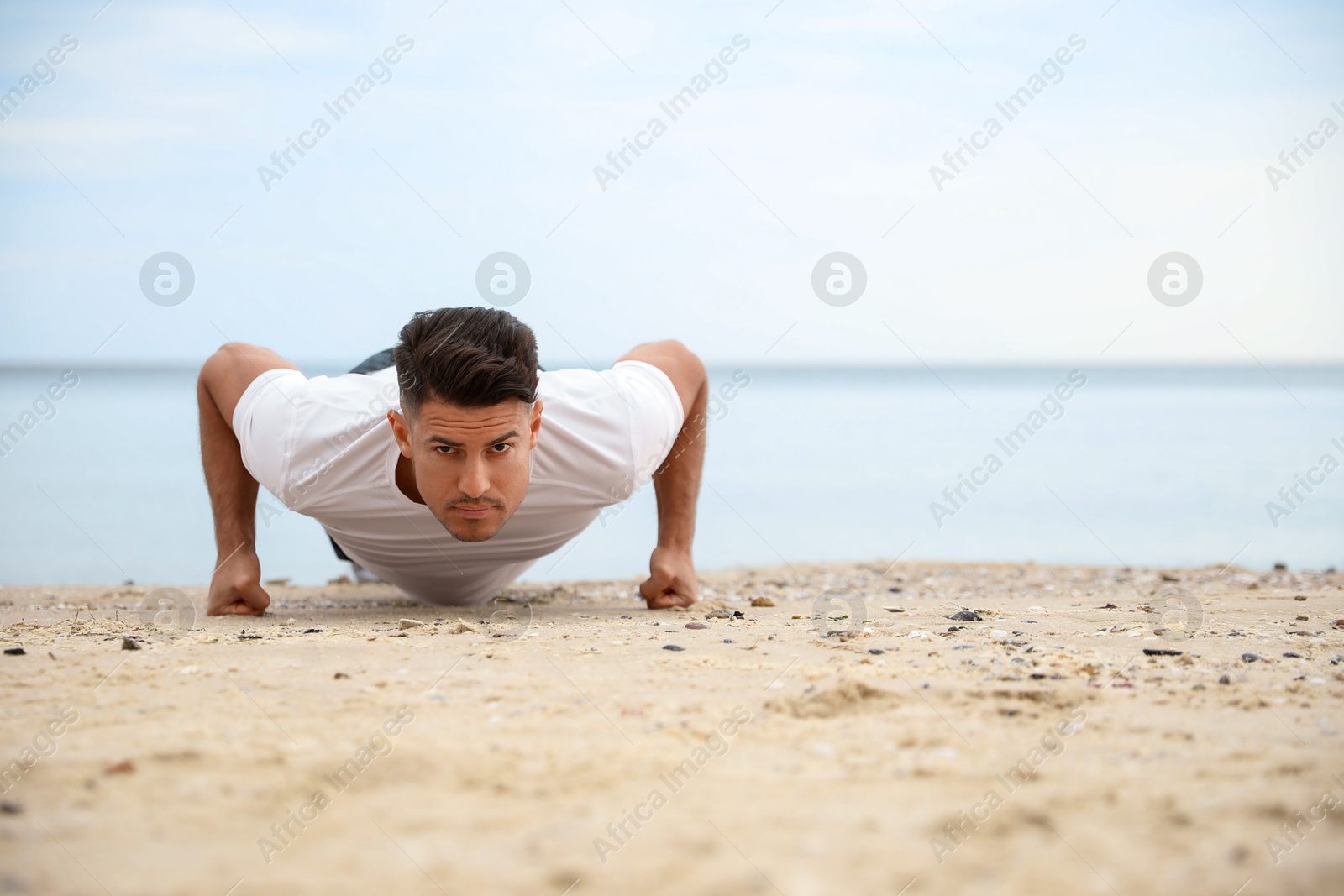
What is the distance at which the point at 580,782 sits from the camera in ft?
6.76

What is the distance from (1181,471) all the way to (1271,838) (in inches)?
476

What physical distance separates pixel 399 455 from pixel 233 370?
102cm

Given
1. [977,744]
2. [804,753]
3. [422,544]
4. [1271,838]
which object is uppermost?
[1271,838]

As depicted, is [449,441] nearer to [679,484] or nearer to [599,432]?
[599,432]

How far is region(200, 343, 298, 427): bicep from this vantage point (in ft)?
15.0

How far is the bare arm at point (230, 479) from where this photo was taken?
4520 millimetres

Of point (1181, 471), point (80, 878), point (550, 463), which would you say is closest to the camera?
point (80, 878)

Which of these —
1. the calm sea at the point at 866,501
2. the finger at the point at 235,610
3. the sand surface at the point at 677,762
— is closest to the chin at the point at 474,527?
the sand surface at the point at 677,762

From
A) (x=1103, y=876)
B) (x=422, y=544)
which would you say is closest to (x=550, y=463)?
(x=422, y=544)

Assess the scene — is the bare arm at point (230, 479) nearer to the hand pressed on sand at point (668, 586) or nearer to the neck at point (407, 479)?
the neck at point (407, 479)

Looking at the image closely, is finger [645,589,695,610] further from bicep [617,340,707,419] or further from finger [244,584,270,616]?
finger [244,584,270,616]

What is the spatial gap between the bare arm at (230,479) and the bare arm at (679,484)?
1759 millimetres

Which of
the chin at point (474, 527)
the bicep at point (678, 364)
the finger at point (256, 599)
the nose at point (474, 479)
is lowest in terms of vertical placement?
the finger at point (256, 599)

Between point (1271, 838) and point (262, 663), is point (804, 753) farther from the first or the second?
point (262, 663)
